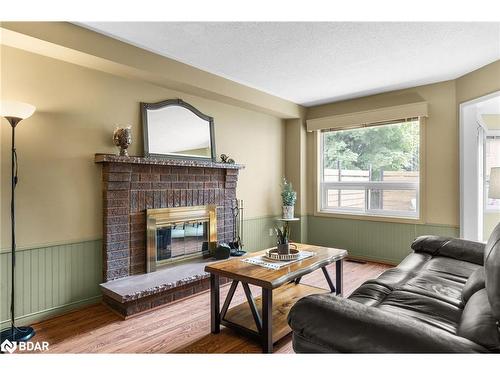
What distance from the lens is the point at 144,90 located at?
3.16 metres

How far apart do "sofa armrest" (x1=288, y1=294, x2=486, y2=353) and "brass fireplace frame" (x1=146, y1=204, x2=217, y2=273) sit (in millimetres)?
2098

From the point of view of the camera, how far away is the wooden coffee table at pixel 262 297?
1.98 meters

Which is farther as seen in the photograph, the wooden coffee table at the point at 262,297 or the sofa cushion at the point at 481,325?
the wooden coffee table at the point at 262,297

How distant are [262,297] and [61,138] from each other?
7.24ft

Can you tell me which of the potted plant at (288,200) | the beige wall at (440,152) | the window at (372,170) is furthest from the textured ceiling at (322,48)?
the potted plant at (288,200)

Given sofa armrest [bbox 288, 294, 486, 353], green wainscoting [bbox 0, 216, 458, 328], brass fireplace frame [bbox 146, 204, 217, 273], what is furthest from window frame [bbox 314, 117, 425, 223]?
sofa armrest [bbox 288, 294, 486, 353]

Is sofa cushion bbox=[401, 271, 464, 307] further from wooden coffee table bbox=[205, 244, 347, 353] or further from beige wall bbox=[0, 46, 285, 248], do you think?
beige wall bbox=[0, 46, 285, 248]

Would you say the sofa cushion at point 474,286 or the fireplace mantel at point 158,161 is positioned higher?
the fireplace mantel at point 158,161

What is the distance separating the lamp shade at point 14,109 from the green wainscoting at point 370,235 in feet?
13.4

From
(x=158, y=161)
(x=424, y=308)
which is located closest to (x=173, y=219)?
(x=158, y=161)

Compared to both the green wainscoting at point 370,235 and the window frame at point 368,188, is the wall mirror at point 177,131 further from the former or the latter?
the green wainscoting at point 370,235

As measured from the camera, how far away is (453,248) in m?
2.53

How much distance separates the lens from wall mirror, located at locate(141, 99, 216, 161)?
10.4 ft

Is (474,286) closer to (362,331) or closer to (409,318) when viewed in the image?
(409,318)
